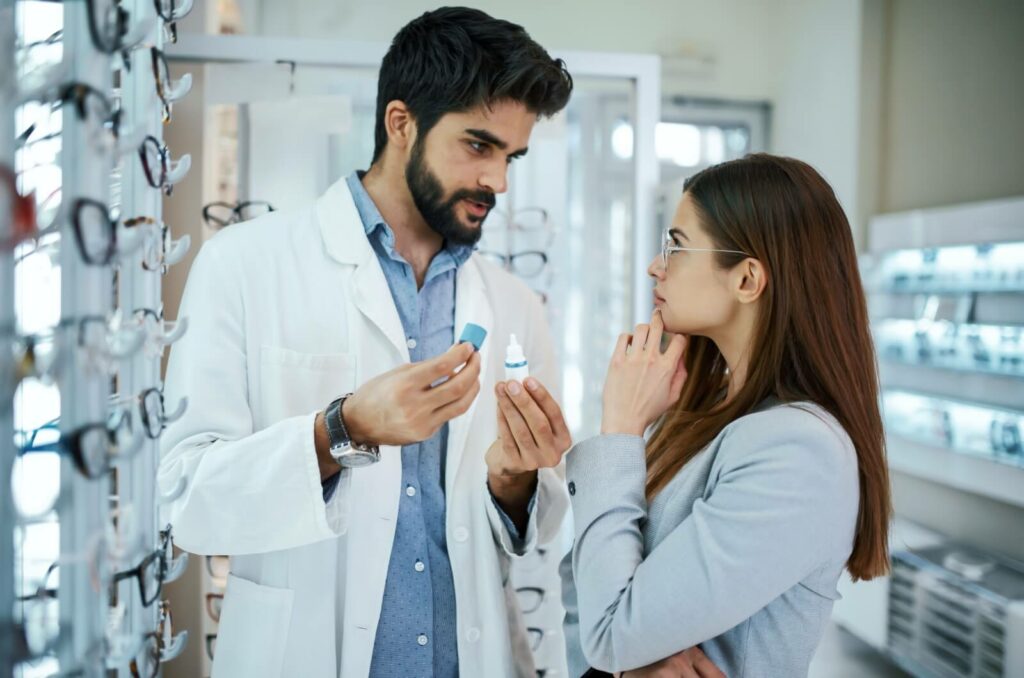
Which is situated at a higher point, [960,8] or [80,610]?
[960,8]

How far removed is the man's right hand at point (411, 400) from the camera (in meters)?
1.04

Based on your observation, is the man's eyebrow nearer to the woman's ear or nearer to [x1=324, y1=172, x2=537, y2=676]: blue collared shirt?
[x1=324, y1=172, x2=537, y2=676]: blue collared shirt

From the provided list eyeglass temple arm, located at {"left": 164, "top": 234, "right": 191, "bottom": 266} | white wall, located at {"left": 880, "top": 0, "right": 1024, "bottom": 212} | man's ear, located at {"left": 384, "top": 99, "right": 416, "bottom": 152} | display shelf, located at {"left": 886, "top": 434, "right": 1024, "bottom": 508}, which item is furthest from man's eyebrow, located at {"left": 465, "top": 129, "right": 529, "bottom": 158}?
white wall, located at {"left": 880, "top": 0, "right": 1024, "bottom": 212}

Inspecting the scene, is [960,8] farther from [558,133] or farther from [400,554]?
[400,554]

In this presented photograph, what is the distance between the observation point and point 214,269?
126cm

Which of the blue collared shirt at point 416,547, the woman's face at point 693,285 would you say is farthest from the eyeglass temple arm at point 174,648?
the woman's face at point 693,285

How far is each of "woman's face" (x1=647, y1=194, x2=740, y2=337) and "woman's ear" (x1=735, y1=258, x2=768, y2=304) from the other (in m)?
0.01

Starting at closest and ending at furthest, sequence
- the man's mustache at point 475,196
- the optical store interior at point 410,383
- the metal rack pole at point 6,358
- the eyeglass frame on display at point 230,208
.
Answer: the metal rack pole at point 6,358 → the optical store interior at point 410,383 → the man's mustache at point 475,196 → the eyeglass frame on display at point 230,208

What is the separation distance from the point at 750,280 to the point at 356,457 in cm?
64

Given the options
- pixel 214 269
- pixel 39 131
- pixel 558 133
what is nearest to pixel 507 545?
pixel 214 269

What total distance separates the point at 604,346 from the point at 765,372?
2.38 metres

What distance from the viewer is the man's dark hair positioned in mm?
1412

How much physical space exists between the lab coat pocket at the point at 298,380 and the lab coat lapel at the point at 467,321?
20cm

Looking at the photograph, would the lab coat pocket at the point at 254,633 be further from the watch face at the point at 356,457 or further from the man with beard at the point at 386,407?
the watch face at the point at 356,457
